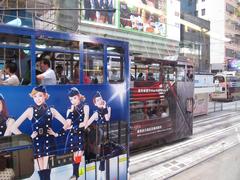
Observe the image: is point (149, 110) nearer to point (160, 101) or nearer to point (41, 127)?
point (160, 101)

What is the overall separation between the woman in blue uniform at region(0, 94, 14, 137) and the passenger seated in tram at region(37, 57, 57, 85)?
2.50 ft

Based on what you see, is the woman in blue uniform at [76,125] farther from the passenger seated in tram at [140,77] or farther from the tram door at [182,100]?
the tram door at [182,100]

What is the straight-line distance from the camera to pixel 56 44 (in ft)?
19.7

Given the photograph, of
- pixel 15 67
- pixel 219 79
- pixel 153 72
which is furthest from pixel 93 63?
pixel 219 79

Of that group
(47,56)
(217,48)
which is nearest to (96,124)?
(47,56)

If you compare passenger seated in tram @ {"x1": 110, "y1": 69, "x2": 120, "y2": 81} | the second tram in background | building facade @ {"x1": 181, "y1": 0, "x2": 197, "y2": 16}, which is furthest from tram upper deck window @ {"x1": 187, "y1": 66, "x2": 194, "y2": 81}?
building facade @ {"x1": 181, "y1": 0, "x2": 197, "y2": 16}

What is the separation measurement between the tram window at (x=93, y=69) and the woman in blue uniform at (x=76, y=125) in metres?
0.35

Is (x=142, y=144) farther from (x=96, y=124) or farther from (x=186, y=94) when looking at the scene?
(x=96, y=124)

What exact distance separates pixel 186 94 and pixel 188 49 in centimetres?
4230

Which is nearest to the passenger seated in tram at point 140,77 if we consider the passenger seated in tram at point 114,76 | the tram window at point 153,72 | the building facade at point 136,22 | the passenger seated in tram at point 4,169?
the tram window at point 153,72

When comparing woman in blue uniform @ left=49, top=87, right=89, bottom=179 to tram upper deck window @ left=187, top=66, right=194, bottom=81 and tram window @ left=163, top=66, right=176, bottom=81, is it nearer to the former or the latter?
tram window @ left=163, top=66, right=176, bottom=81

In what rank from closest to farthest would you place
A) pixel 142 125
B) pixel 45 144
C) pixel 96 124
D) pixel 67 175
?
pixel 45 144 < pixel 67 175 < pixel 96 124 < pixel 142 125

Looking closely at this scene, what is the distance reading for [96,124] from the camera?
6.84m

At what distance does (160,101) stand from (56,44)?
7.96m
